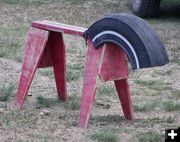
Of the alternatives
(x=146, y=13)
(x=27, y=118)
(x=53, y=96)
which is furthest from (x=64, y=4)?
(x=27, y=118)

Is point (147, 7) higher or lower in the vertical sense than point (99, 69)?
higher

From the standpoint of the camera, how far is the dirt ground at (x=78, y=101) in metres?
4.96

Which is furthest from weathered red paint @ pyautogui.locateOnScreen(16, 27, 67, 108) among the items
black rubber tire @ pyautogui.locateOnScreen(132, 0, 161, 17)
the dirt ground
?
black rubber tire @ pyautogui.locateOnScreen(132, 0, 161, 17)

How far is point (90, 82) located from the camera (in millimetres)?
5094

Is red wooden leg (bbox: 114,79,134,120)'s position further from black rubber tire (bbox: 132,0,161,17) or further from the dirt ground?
black rubber tire (bbox: 132,0,161,17)

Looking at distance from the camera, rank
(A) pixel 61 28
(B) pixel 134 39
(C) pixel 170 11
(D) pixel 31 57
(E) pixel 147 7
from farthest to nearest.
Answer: (C) pixel 170 11, (E) pixel 147 7, (D) pixel 31 57, (A) pixel 61 28, (B) pixel 134 39

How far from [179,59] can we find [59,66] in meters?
2.66

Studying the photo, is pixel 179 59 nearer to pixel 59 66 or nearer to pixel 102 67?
pixel 59 66

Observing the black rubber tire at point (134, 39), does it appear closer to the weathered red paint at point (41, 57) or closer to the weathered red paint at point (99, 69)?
the weathered red paint at point (99, 69)

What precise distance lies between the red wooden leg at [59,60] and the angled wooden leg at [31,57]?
7.6 inches

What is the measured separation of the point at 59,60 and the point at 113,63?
115 cm

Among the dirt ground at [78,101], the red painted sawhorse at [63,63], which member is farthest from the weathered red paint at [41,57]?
the dirt ground at [78,101]

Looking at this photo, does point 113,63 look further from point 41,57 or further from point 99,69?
point 41,57

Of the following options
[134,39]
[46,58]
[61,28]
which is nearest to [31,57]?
[46,58]
